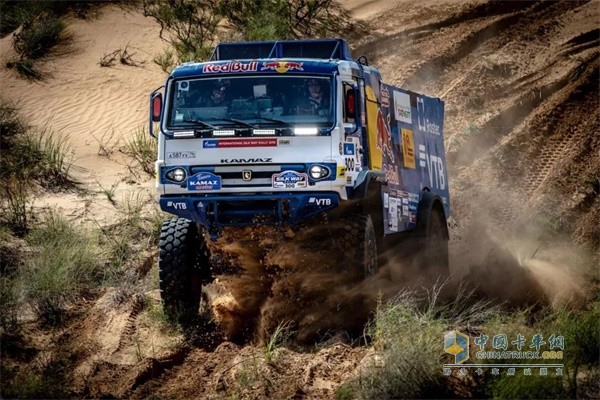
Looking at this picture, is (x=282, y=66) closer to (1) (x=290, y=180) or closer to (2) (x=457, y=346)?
(1) (x=290, y=180)

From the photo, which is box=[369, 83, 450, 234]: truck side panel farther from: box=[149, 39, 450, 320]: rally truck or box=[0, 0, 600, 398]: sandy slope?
box=[0, 0, 600, 398]: sandy slope

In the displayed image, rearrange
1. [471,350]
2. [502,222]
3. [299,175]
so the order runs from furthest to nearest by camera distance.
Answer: [502,222] → [299,175] → [471,350]

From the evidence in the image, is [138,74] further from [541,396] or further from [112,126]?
[541,396]

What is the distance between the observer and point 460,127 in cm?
2081

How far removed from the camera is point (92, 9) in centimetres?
2475

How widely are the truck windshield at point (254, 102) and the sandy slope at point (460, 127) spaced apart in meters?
2.52

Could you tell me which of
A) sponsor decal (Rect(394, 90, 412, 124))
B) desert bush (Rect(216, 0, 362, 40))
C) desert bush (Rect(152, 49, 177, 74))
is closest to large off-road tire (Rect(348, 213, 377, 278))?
sponsor decal (Rect(394, 90, 412, 124))

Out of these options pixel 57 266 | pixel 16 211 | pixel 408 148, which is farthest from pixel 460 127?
pixel 57 266

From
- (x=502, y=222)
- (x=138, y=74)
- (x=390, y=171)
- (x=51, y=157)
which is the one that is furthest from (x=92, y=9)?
(x=390, y=171)

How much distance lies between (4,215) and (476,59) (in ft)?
37.5

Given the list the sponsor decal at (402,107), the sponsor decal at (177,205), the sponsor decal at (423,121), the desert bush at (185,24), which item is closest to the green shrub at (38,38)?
the desert bush at (185,24)

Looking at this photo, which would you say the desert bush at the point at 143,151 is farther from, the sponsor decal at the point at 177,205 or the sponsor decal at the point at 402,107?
the sponsor decal at the point at 177,205

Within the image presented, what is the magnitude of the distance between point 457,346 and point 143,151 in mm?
10909

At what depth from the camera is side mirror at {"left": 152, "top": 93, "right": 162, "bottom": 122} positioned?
38.1ft
